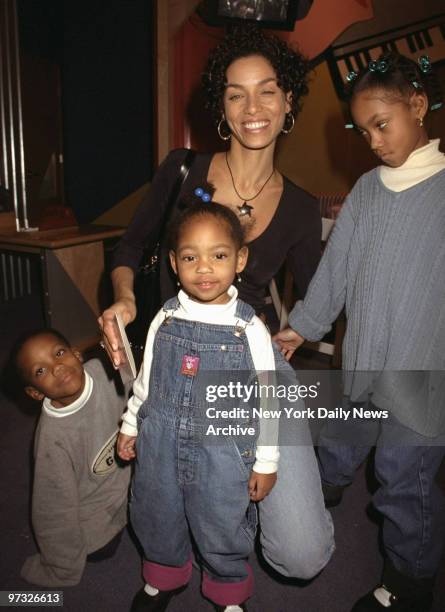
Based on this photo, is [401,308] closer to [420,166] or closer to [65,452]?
[420,166]

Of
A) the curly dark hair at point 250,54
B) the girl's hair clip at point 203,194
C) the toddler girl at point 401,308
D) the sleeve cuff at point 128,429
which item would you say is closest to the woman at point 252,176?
the curly dark hair at point 250,54

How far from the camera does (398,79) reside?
4.29 feet

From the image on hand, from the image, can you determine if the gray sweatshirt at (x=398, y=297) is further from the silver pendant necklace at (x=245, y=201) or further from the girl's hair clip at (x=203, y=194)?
the girl's hair clip at (x=203, y=194)

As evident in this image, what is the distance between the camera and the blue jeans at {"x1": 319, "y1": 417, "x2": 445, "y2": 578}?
1.38 m

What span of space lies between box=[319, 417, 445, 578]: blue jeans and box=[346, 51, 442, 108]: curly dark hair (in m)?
1.00

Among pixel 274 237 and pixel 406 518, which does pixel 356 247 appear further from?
pixel 406 518

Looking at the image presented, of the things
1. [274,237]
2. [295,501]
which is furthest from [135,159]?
[295,501]

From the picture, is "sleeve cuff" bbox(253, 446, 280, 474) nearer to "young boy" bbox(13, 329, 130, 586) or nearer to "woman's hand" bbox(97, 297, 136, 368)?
"woman's hand" bbox(97, 297, 136, 368)

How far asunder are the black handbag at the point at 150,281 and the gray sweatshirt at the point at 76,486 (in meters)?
0.22

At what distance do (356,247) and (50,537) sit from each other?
57.2 inches

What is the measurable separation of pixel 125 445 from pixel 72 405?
11.5 inches

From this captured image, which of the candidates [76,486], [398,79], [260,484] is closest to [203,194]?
[398,79]

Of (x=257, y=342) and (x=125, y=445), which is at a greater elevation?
(x=257, y=342)

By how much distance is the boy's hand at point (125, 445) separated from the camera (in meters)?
1.41
